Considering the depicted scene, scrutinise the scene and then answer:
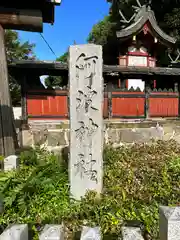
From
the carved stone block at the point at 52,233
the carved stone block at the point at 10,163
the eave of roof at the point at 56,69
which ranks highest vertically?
the eave of roof at the point at 56,69

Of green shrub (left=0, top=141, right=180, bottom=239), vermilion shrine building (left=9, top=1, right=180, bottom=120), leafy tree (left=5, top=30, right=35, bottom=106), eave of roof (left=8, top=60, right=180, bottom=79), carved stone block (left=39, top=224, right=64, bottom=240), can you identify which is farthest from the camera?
leafy tree (left=5, top=30, right=35, bottom=106)

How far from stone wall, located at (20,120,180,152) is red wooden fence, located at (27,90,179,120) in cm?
82

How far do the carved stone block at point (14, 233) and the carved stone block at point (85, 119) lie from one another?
1849mm

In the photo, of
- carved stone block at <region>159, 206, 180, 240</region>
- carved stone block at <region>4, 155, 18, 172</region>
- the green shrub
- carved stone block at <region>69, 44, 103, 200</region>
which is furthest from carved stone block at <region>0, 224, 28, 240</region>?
carved stone block at <region>4, 155, 18, 172</region>

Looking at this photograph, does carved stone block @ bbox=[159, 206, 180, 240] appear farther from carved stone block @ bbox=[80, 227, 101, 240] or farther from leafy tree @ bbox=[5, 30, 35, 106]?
leafy tree @ bbox=[5, 30, 35, 106]

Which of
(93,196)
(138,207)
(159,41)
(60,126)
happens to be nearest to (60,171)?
(93,196)

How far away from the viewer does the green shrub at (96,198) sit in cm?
266

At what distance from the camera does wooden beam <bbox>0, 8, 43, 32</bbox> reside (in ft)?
13.8

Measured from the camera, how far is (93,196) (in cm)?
314

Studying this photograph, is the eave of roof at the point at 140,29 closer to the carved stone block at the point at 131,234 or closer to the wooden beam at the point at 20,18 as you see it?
the wooden beam at the point at 20,18

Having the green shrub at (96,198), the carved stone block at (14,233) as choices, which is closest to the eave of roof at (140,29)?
the green shrub at (96,198)

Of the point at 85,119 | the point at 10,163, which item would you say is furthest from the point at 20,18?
the point at 10,163

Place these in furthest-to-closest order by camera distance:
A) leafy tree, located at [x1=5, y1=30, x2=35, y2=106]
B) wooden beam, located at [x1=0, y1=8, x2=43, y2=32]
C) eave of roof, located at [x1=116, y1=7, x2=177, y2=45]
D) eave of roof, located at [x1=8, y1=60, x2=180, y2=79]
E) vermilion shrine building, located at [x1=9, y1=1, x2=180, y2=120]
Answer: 1. leafy tree, located at [x1=5, y1=30, x2=35, y2=106]
2. eave of roof, located at [x1=116, y1=7, x2=177, y2=45]
3. vermilion shrine building, located at [x1=9, y1=1, x2=180, y2=120]
4. eave of roof, located at [x1=8, y1=60, x2=180, y2=79]
5. wooden beam, located at [x1=0, y1=8, x2=43, y2=32]

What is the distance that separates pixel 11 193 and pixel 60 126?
3.29m
